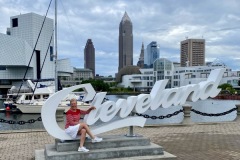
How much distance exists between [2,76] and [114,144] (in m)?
104

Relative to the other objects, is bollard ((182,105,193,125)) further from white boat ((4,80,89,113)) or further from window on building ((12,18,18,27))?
window on building ((12,18,18,27))

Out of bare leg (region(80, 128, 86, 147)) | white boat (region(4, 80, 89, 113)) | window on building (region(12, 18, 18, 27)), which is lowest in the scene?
white boat (region(4, 80, 89, 113))

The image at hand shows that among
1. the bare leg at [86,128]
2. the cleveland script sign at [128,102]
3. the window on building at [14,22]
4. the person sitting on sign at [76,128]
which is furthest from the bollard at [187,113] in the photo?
the window on building at [14,22]

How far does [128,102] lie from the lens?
8547mm

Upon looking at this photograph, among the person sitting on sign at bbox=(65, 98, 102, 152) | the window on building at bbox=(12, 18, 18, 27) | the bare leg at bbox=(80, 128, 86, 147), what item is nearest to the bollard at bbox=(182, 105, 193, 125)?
the person sitting on sign at bbox=(65, 98, 102, 152)

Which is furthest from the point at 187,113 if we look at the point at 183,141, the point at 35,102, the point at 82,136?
the point at 35,102

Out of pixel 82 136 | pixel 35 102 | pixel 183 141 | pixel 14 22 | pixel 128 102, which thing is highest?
pixel 14 22

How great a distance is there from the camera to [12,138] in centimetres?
1198

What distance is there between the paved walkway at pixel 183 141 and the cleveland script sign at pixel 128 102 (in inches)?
59.3

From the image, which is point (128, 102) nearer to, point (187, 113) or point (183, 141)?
point (183, 141)

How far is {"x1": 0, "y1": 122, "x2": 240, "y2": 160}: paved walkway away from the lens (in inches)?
347

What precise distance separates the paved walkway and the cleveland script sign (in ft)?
4.94

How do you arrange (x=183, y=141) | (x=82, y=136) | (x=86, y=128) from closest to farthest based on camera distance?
(x=82, y=136) → (x=86, y=128) → (x=183, y=141)

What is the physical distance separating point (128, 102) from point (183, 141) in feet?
11.1
